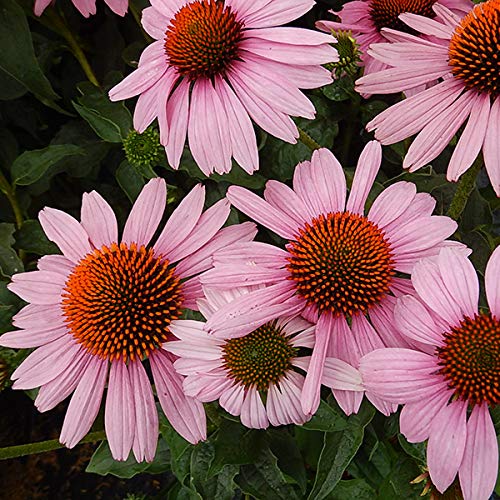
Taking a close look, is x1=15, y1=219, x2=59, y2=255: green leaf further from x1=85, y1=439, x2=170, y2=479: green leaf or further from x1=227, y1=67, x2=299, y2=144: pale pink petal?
x1=227, y1=67, x2=299, y2=144: pale pink petal

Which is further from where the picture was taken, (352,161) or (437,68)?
(352,161)

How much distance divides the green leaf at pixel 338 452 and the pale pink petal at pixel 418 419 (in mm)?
146

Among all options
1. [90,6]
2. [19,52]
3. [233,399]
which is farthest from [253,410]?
[19,52]

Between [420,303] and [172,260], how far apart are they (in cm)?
29

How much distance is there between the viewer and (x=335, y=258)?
28.8 inches

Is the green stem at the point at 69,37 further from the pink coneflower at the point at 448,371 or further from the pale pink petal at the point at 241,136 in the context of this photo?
the pink coneflower at the point at 448,371

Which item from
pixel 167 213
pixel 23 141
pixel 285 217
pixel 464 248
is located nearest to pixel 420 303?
pixel 464 248

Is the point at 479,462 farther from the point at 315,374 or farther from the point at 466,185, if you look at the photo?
the point at 466,185

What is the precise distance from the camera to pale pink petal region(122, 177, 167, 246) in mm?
792

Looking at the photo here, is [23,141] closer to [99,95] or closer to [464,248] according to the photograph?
[99,95]

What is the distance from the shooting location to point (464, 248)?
69 centimetres

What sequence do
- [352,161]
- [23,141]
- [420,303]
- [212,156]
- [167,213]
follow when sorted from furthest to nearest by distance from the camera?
[23,141] < [352,161] < [167,213] < [212,156] < [420,303]

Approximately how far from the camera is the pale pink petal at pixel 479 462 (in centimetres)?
62

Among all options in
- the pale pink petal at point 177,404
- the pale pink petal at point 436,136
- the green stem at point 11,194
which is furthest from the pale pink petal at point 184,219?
the green stem at point 11,194
